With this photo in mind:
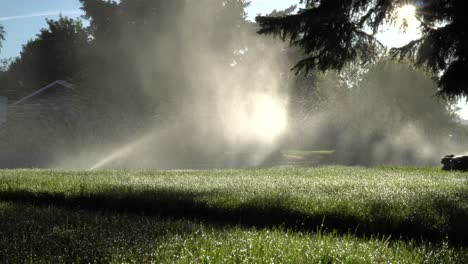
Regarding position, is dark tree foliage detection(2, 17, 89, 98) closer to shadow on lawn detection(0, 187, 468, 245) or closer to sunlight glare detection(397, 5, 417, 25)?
sunlight glare detection(397, 5, 417, 25)

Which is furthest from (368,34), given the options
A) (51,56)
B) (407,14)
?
(51,56)

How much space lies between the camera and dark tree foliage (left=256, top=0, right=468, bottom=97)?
1182 centimetres

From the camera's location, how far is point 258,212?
603 centimetres

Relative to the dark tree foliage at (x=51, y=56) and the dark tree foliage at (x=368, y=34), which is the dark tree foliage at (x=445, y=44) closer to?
the dark tree foliage at (x=368, y=34)

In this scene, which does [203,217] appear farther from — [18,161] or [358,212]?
[18,161]

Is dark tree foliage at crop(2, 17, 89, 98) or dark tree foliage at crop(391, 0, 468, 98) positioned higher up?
dark tree foliage at crop(2, 17, 89, 98)

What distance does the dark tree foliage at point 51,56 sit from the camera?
45.1 meters

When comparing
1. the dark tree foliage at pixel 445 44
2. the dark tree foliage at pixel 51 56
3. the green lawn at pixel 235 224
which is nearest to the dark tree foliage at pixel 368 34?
the dark tree foliage at pixel 445 44

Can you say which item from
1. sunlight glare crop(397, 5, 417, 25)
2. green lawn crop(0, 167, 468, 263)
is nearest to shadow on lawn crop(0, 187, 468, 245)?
green lawn crop(0, 167, 468, 263)

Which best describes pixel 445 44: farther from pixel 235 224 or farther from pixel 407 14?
pixel 235 224

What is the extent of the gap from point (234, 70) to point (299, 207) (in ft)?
125

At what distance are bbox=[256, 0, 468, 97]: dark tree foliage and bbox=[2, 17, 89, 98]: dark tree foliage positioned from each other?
33.8 meters

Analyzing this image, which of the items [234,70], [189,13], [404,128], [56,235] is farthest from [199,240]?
[404,128]

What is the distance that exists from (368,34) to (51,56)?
42.6 meters
